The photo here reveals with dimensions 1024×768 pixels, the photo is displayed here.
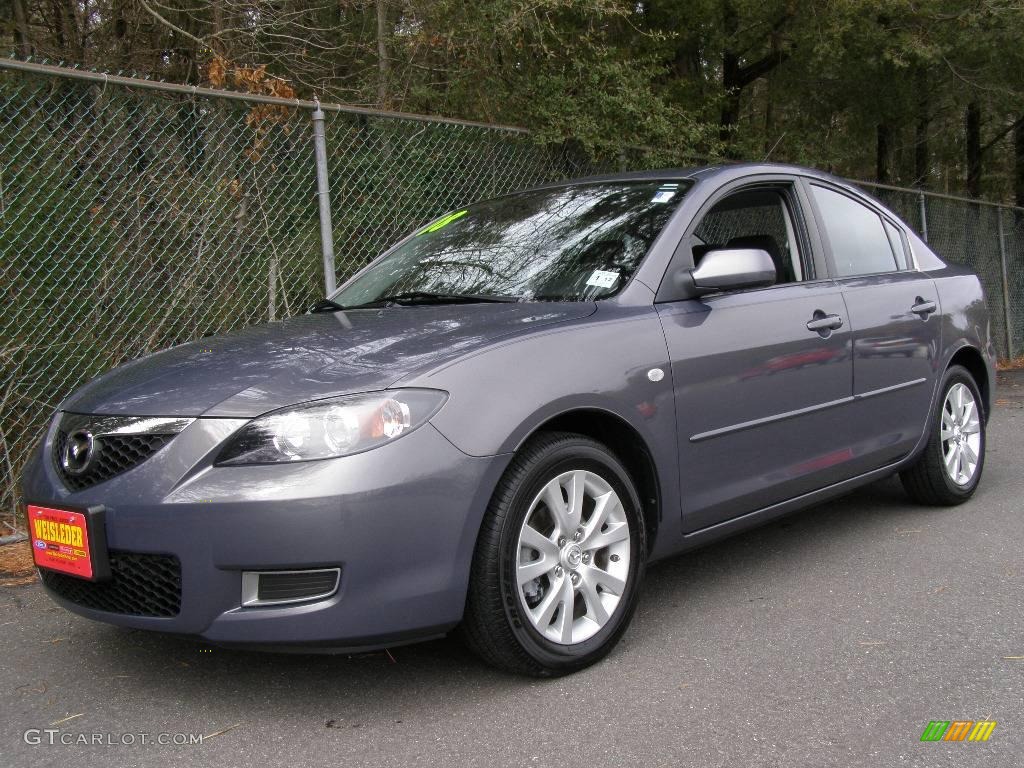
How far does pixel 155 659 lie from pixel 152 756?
2.27ft

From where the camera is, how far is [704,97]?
537 inches

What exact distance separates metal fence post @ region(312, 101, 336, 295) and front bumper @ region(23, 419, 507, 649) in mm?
3005

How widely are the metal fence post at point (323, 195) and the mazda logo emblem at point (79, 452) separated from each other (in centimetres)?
276

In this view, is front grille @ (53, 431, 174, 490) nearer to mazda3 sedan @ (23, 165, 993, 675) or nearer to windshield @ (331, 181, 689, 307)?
mazda3 sedan @ (23, 165, 993, 675)

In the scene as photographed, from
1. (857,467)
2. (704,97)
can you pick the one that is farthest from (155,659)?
(704,97)

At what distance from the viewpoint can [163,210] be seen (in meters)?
5.15

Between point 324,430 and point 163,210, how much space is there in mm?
3003

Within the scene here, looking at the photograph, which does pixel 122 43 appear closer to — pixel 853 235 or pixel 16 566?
pixel 16 566

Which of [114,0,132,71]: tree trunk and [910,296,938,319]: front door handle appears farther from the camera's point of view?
[114,0,132,71]: tree trunk

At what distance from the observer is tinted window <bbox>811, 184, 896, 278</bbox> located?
444 cm

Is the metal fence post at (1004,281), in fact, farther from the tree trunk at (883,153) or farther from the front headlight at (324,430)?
the front headlight at (324,430)

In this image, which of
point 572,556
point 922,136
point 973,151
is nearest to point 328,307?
point 572,556

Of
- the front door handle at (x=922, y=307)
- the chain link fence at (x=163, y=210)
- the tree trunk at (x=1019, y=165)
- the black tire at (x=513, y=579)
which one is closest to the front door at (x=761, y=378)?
the black tire at (x=513, y=579)

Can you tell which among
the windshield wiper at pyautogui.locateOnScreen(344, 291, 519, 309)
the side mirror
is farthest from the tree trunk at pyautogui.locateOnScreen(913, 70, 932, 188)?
the windshield wiper at pyautogui.locateOnScreen(344, 291, 519, 309)
